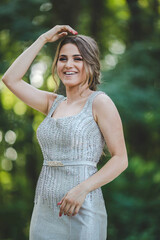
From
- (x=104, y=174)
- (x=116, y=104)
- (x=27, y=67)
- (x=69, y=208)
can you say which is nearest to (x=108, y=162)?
(x=104, y=174)

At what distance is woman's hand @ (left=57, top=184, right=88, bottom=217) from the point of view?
1654mm

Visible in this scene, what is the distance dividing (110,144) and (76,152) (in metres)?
0.18

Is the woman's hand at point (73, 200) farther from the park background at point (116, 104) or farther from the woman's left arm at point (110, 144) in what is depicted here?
the park background at point (116, 104)

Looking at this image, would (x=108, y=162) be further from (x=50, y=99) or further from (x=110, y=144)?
(x=50, y=99)

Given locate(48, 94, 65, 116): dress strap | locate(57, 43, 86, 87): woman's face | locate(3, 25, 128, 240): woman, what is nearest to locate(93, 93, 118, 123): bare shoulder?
locate(3, 25, 128, 240): woman

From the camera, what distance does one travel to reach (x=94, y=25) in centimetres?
720

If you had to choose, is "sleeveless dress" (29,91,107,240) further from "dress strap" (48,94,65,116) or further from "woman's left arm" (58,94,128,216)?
"dress strap" (48,94,65,116)

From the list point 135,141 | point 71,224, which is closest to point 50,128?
point 71,224

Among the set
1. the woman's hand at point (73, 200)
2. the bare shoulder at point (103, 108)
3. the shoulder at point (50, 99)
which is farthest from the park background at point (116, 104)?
the woman's hand at point (73, 200)

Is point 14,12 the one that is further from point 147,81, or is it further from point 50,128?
point 50,128

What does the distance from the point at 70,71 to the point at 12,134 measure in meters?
3.55

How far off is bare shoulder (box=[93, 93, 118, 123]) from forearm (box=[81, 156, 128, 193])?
217mm

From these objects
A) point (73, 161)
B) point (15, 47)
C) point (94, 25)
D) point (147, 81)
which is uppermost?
point (94, 25)

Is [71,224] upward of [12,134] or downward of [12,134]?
downward
